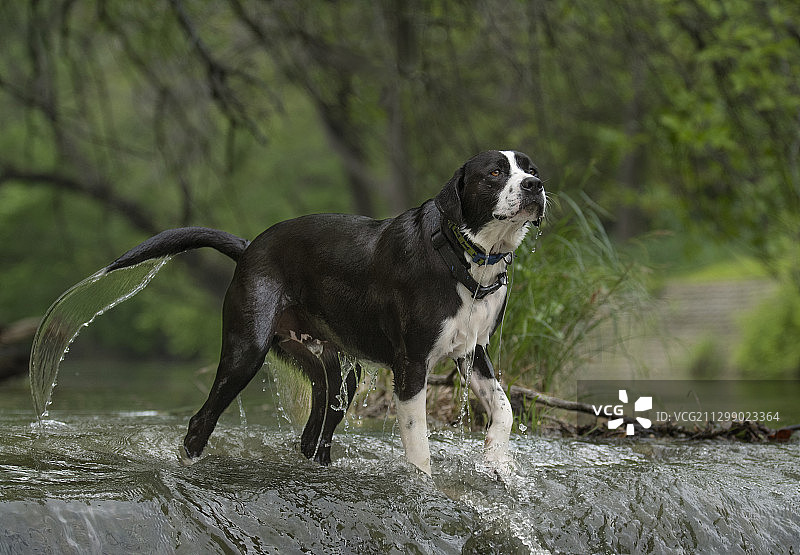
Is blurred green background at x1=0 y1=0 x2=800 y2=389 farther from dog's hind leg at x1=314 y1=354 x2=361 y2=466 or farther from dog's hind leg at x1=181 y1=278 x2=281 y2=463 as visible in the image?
dog's hind leg at x1=181 y1=278 x2=281 y2=463

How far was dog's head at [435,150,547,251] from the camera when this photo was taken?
3184 millimetres

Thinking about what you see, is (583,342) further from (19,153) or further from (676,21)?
(19,153)

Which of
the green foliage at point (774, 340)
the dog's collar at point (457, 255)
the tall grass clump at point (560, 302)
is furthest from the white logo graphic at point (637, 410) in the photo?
the green foliage at point (774, 340)

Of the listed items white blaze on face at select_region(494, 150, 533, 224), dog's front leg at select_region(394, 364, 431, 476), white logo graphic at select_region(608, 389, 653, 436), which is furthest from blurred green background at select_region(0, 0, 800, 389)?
dog's front leg at select_region(394, 364, 431, 476)

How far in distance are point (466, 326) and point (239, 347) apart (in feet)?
2.81

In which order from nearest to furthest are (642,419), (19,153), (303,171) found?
(642,419), (19,153), (303,171)

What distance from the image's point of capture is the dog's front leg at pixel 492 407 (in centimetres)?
348

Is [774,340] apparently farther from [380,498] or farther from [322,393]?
[380,498]

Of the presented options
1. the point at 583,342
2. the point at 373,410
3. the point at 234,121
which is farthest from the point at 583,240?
the point at 234,121

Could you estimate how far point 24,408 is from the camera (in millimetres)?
6371

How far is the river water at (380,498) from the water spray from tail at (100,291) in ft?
1.11

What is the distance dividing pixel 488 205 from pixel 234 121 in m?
3.52

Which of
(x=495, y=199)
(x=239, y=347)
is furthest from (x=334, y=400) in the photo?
(x=495, y=199)

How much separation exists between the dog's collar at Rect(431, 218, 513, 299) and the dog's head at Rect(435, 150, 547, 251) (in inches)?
1.6
